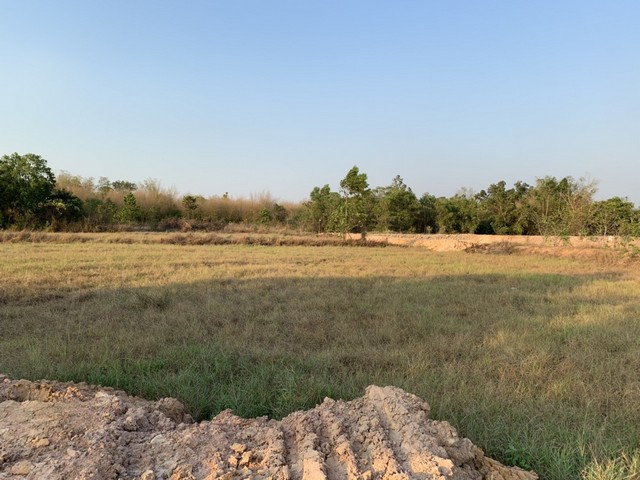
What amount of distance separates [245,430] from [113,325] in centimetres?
303

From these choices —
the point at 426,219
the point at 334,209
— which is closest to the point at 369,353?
the point at 334,209

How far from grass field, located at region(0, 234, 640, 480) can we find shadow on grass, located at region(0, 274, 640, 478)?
1 centimetres

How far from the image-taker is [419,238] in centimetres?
1817

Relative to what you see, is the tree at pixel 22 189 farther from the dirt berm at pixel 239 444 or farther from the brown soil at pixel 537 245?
the dirt berm at pixel 239 444

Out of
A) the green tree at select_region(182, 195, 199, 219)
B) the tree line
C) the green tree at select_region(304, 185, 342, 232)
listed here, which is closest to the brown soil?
the tree line

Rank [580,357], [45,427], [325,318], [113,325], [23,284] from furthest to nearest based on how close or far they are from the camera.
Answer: [23,284]
[325,318]
[113,325]
[580,357]
[45,427]

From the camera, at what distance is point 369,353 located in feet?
11.6

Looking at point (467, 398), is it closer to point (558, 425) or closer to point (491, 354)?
point (558, 425)

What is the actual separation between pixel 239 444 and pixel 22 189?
2074cm

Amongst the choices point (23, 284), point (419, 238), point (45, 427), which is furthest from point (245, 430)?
point (419, 238)

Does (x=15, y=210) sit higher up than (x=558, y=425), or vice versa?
(x=15, y=210)

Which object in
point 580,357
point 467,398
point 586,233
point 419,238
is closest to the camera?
point 467,398

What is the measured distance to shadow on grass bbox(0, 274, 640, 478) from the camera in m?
2.46

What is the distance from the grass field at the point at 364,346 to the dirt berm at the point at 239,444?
58 centimetres
